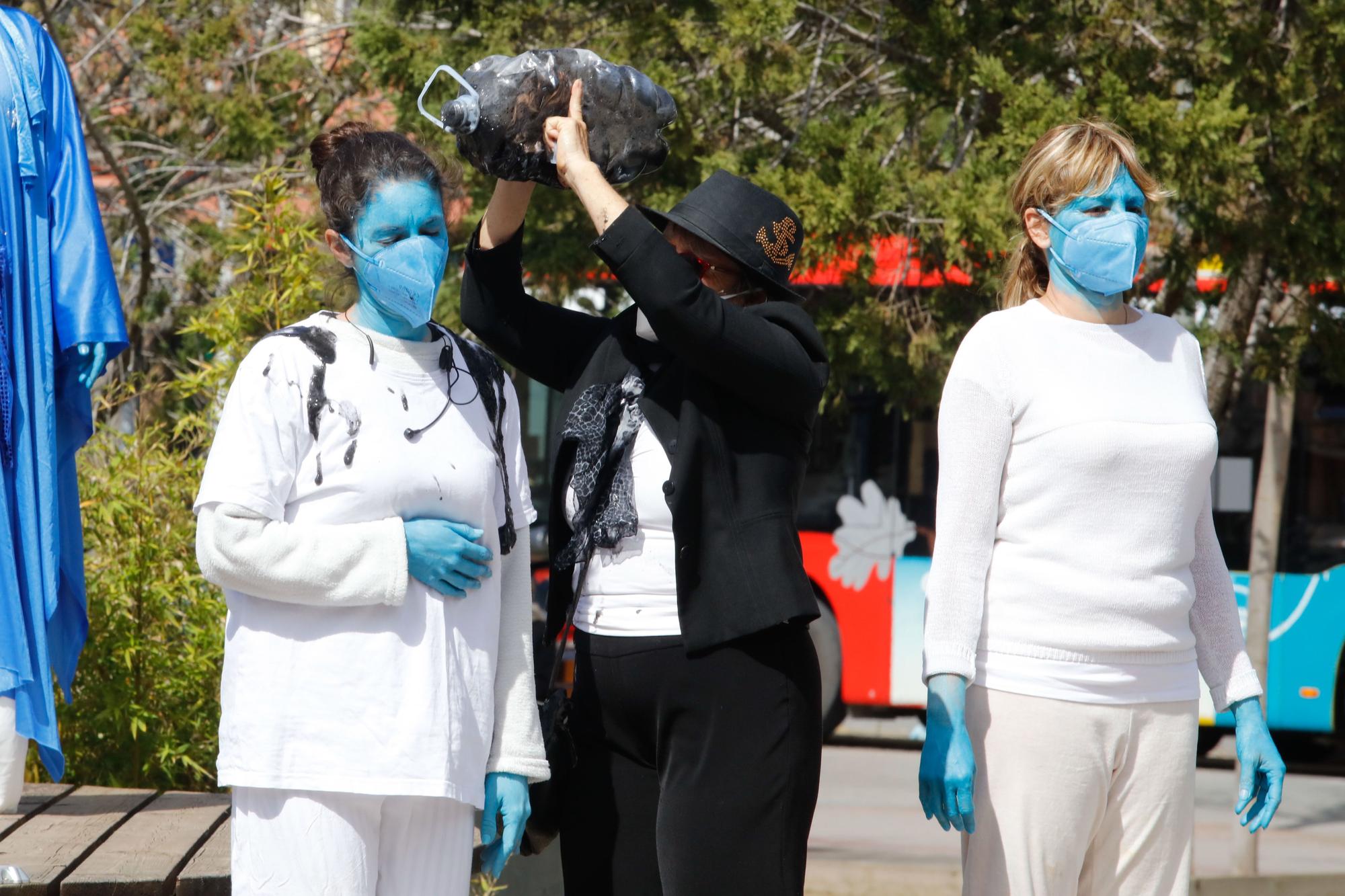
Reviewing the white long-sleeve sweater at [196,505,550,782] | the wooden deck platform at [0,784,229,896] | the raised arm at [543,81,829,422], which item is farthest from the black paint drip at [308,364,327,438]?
the wooden deck platform at [0,784,229,896]

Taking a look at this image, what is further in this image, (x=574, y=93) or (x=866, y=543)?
(x=866, y=543)

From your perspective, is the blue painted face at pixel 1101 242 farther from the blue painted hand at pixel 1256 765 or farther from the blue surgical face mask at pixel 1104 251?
Answer: the blue painted hand at pixel 1256 765

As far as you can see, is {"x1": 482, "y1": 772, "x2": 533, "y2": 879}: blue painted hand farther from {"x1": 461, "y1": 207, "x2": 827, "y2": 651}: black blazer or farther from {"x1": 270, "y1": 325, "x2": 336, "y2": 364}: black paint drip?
{"x1": 270, "y1": 325, "x2": 336, "y2": 364}: black paint drip

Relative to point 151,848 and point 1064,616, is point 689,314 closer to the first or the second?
point 1064,616

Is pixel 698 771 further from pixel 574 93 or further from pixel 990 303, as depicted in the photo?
pixel 990 303

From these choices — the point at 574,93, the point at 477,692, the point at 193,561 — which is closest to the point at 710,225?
the point at 574,93

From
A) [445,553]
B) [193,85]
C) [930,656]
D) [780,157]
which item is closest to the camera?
[445,553]

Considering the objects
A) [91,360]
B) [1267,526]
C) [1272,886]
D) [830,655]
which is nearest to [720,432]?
[91,360]

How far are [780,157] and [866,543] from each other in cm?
427

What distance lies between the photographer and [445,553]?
2.05 meters

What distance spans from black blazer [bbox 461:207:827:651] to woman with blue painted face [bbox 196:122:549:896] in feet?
1.01

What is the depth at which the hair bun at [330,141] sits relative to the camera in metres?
2.24

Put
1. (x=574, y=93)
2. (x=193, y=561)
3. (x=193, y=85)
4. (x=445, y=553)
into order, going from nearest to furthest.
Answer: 1. (x=445, y=553)
2. (x=574, y=93)
3. (x=193, y=561)
4. (x=193, y=85)

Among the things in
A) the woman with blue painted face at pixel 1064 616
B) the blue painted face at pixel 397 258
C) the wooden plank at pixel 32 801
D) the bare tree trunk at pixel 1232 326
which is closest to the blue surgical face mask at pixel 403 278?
the blue painted face at pixel 397 258
